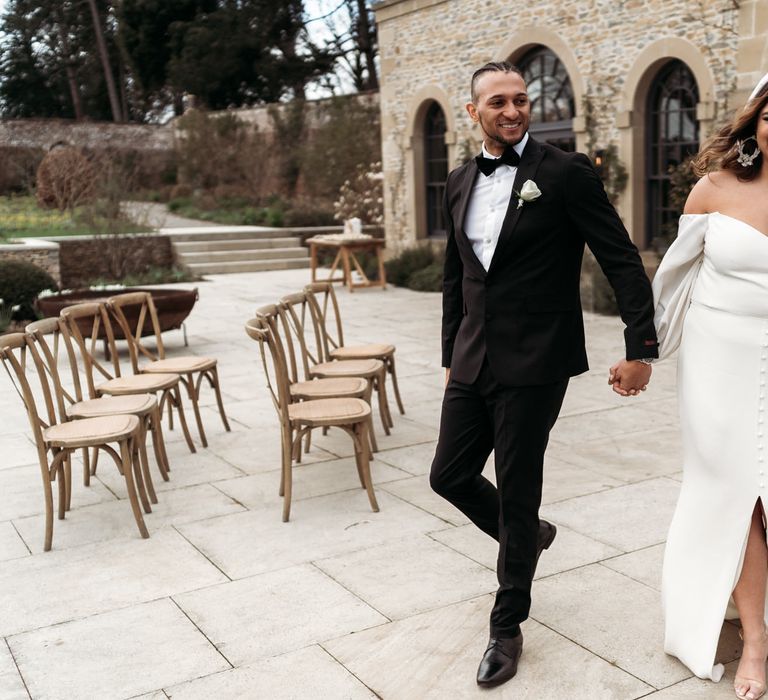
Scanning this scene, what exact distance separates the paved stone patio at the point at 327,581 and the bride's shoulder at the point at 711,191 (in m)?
1.35

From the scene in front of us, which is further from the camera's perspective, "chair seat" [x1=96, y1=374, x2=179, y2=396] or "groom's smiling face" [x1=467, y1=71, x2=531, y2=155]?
"chair seat" [x1=96, y1=374, x2=179, y2=396]

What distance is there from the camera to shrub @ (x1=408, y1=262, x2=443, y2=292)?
13.4m

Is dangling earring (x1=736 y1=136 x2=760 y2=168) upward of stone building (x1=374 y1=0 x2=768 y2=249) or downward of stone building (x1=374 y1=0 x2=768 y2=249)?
downward

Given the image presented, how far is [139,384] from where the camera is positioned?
5184 mm

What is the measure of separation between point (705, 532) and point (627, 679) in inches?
19.2

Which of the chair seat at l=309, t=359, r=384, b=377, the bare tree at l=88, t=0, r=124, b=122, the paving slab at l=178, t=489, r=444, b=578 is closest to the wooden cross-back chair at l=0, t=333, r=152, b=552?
the paving slab at l=178, t=489, r=444, b=578

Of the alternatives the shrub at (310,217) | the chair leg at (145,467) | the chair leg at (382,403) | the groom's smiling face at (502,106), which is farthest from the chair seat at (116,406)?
the shrub at (310,217)

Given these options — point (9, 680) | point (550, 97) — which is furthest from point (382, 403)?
point (550, 97)

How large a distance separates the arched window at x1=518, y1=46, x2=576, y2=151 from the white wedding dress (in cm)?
984

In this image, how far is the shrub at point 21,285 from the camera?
1080 centimetres

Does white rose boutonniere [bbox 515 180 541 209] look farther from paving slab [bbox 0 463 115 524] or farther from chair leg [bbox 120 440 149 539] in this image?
paving slab [bbox 0 463 115 524]

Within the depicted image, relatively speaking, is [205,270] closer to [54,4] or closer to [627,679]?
[627,679]

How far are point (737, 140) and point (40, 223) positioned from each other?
16.7 m

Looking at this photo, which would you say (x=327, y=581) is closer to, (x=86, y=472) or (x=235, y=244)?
(x=86, y=472)
